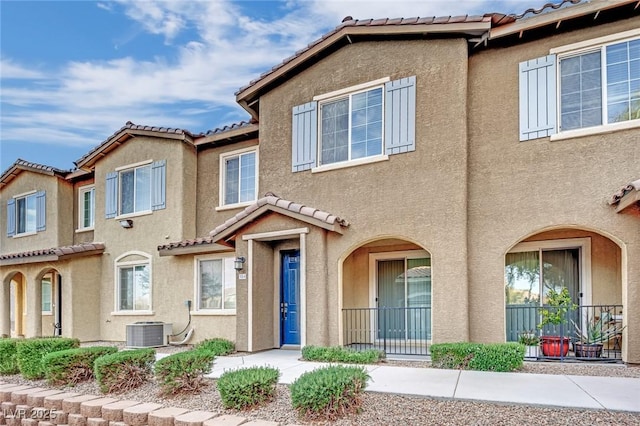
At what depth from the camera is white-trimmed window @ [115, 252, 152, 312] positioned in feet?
49.6

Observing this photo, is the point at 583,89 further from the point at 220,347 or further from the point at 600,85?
the point at 220,347

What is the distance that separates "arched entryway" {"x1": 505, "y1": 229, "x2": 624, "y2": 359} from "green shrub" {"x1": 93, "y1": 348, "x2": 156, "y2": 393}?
7631 millimetres

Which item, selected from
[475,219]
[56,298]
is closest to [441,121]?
[475,219]

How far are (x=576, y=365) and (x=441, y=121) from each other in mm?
5518

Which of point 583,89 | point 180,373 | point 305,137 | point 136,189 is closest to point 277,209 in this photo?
point 305,137

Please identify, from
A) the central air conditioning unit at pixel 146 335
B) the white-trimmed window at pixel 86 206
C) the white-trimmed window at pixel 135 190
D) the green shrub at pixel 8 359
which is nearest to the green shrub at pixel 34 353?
the green shrub at pixel 8 359

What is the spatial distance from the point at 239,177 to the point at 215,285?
135 inches

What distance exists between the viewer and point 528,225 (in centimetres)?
927

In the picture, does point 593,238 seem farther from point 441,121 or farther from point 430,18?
point 430,18

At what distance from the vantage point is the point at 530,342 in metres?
10.1

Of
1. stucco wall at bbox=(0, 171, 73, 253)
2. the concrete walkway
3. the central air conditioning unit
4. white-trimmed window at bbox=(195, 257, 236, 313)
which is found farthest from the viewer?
stucco wall at bbox=(0, 171, 73, 253)

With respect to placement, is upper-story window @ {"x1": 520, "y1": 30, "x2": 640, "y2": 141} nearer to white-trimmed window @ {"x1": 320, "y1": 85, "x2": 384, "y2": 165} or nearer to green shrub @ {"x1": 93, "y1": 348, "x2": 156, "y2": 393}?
white-trimmed window @ {"x1": 320, "y1": 85, "x2": 384, "y2": 165}

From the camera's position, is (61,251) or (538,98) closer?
(538,98)

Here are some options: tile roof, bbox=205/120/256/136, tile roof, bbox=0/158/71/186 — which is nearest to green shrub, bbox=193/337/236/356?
tile roof, bbox=205/120/256/136
